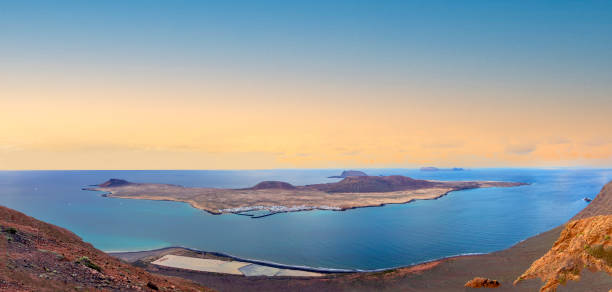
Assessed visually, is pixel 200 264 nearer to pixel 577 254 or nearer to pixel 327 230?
pixel 327 230

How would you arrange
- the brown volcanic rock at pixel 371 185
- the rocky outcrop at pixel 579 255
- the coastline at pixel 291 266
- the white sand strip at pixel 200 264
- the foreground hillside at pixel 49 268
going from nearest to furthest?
the rocky outcrop at pixel 579 255
the foreground hillside at pixel 49 268
the white sand strip at pixel 200 264
the coastline at pixel 291 266
the brown volcanic rock at pixel 371 185

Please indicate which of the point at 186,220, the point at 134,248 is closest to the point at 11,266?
the point at 134,248

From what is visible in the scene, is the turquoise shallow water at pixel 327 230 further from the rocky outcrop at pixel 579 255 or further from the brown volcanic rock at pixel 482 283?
the rocky outcrop at pixel 579 255

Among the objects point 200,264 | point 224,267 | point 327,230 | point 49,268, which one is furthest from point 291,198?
point 49,268

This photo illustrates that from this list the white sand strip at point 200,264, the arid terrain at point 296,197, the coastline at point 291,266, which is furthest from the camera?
the arid terrain at point 296,197

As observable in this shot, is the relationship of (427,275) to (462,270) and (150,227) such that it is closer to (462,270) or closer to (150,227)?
(462,270)

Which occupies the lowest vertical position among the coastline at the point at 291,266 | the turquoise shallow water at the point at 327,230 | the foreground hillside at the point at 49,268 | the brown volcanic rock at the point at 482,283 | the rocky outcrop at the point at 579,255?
the turquoise shallow water at the point at 327,230

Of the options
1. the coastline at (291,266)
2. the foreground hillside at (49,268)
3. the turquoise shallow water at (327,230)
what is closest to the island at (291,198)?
the turquoise shallow water at (327,230)

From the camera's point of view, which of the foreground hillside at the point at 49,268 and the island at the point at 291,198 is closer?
the foreground hillside at the point at 49,268

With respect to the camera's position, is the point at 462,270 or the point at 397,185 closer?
the point at 462,270
